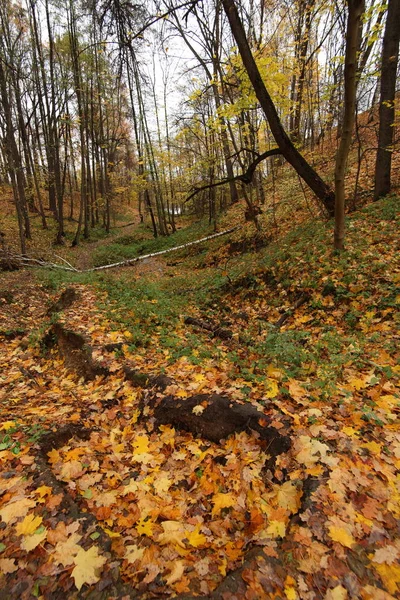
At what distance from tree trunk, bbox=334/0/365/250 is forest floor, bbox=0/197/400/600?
2.69 ft

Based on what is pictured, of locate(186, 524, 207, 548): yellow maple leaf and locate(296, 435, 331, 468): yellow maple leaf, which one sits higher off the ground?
locate(296, 435, 331, 468): yellow maple leaf

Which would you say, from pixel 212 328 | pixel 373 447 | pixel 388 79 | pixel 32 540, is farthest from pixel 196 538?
pixel 388 79

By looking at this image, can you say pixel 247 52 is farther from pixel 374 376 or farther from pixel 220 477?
pixel 220 477

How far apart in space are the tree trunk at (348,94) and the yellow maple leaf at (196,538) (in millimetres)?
→ 6474

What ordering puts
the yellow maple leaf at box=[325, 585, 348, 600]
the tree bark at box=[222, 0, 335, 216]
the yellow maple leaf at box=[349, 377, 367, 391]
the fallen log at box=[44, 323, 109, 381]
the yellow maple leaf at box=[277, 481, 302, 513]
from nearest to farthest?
the yellow maple leaf at box=[325, 585, 348, 600]
the yellow maple leaf at box=[277, 481, 302, 513]
the yellow maple leaf at box=[349, 377, 367, 391]
the fallen log at box=[44, 323, 109, 381]
the tree bark at box=[222, 0, 335, 216]

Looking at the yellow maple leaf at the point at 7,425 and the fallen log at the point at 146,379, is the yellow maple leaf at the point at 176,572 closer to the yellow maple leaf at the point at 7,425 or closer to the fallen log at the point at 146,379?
the fallen log at the point at 146,379

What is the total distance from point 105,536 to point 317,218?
9853 mm

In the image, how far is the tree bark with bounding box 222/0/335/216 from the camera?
625 cm

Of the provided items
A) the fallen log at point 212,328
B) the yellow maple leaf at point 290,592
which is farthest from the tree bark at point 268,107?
the yellow maple leaf at point 290,592

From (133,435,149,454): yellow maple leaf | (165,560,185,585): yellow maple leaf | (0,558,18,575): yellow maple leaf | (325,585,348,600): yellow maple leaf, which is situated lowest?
(133,435,149,454): yellow maple leaf

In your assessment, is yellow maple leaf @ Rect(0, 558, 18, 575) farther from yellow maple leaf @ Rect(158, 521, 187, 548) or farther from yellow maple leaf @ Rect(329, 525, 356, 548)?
yellow maple leaf @ Rect(329, 525, 356, 548)

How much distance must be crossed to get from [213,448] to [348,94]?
249 inches

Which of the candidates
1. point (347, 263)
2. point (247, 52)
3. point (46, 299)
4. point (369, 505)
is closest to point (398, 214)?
point (347, 263)

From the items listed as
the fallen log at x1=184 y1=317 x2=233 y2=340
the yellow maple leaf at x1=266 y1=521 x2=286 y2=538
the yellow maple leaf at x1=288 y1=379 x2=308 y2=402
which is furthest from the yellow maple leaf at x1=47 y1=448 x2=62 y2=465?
the fallen log at x1=184 y1=317 x2=233 y2=340
